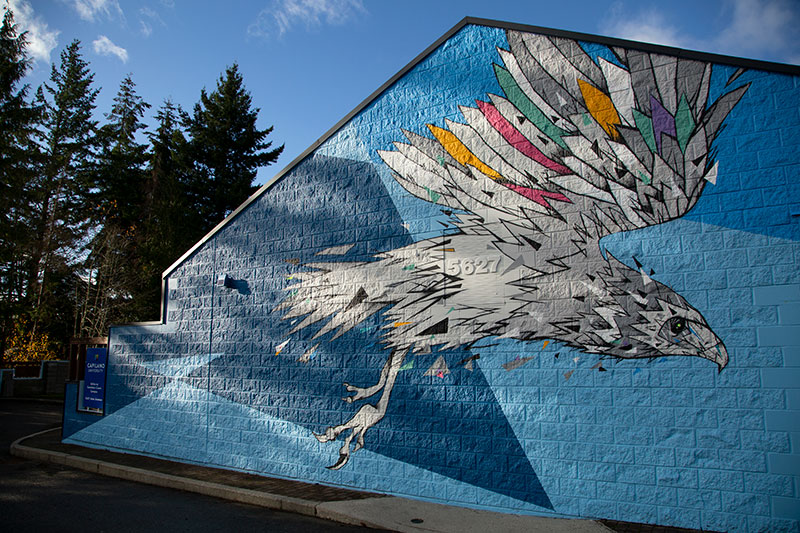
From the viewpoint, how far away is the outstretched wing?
5785 millimetres

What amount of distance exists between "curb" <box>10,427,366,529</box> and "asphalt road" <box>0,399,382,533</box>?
0.39ft

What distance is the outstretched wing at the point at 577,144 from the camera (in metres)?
5.79

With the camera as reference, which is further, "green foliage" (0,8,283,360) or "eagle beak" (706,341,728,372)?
"green foliage" (0,8,283,360)

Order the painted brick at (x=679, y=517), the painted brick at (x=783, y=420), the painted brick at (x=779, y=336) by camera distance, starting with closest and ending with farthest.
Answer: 1. the painted brick at (x=783, y=420)
2. the painted brick at (x=779, y=336)
3. the painted brick at (x=679, y=517)

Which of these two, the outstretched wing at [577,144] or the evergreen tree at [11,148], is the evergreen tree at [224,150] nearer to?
the evergreen tree at [11,148]

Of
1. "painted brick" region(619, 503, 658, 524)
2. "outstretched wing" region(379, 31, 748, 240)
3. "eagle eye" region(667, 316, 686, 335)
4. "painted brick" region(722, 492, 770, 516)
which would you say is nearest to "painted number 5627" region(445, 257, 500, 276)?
"outstretched wing" region(379, 31, 748, 240)

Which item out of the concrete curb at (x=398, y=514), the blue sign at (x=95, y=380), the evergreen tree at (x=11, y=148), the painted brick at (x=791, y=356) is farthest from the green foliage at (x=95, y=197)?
the painted brick at (x=791, y=356)

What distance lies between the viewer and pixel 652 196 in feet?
19.2

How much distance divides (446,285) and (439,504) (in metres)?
2.93

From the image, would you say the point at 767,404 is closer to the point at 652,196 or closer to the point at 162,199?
the point at 652,196

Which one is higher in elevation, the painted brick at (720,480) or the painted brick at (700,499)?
the painted brick at (720,480)

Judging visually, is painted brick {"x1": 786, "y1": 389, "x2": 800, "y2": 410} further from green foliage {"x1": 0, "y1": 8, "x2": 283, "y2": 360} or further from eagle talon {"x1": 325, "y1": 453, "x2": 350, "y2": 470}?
green foliage {"x1": 0, "y1": 8, "x2": 283, "y2": 360}

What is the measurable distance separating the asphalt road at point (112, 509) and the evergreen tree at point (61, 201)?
2092 cm

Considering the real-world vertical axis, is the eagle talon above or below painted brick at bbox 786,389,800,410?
below
